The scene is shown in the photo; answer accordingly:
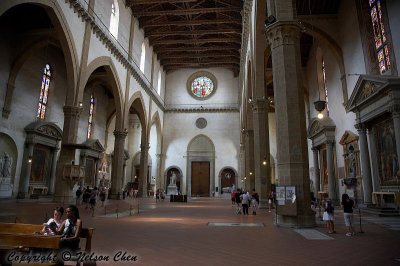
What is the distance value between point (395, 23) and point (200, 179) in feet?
90.7

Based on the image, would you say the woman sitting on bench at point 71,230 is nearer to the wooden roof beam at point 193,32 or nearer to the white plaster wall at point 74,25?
the white plaster wall at point 74,25

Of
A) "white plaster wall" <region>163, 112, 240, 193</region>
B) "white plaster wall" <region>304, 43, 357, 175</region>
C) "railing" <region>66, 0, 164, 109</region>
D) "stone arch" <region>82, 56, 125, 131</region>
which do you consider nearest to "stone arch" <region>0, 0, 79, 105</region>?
"stone arch" <region>82, 56, 125, 131</region>

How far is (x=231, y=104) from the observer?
121 feet

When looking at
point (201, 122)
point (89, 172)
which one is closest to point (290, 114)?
point (89, 172)

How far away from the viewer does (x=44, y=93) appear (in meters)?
22.0

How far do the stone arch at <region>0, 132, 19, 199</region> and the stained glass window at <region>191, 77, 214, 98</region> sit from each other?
23.5 metres

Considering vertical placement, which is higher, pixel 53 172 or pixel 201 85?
pixel 201 85

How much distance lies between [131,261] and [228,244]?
2149 mm

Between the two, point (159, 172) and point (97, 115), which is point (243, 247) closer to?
point (97, 115)

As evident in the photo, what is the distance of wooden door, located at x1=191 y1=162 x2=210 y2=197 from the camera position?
3625 cm

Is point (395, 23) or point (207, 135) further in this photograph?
point (207, 135)

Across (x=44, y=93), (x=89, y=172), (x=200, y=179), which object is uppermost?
(x=44, y=93)

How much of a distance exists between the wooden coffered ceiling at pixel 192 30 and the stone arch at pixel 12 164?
14.6 metres

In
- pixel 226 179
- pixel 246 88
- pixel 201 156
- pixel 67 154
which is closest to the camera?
pixel 67 154
